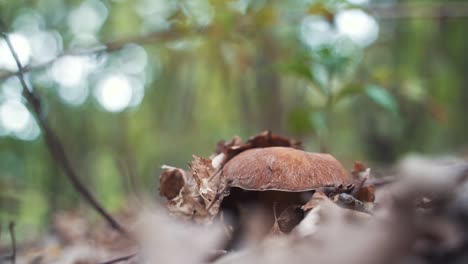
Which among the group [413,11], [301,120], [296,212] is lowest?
[301,120]

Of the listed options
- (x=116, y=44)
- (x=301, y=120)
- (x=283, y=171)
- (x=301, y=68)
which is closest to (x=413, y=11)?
(x=301, y=120)

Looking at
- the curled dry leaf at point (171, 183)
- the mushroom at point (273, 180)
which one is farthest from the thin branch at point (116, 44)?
the mushroom at point (273, 180)

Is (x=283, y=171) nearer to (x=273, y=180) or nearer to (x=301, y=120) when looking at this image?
(x=273, y=180)

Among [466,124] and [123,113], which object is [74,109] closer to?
[123,113]

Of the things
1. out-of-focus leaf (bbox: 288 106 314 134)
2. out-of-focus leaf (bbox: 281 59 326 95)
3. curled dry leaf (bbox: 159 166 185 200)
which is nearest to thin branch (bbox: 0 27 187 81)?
out-of-focus leaf (bbox: 281 59 326 95)

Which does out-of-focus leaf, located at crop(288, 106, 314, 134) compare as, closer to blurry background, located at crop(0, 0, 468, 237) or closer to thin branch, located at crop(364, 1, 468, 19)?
blurry background, located at crop(0, 0, 468, 237)

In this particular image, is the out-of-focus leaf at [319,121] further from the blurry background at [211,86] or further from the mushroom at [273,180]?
the mushroom at [273,180]
